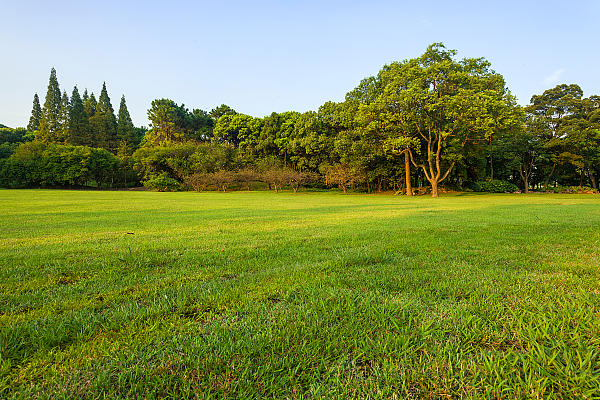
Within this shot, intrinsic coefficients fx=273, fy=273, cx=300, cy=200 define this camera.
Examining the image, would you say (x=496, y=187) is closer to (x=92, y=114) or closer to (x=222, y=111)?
(x=222, y=111)

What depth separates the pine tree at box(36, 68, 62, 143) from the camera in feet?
178

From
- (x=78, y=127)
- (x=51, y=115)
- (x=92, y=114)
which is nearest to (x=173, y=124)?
(x=78, y=127)

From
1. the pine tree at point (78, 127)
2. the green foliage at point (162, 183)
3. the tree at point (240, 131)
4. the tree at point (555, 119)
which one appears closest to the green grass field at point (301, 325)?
the green foliage at point (162, 183)

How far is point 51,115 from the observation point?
184 ft

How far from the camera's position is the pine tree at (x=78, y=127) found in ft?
178

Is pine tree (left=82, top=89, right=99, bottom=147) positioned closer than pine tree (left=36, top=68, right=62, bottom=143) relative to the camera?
No

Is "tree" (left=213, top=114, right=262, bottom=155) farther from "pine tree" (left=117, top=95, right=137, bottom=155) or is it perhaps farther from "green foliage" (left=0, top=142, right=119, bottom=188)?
"green foliage" (left=0, top=142, right=119, bottom=188)

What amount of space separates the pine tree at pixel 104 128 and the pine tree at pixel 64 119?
15.3ft

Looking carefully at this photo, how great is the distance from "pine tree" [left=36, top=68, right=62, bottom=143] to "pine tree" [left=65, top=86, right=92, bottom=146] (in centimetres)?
318

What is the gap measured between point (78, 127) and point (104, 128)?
4336 mm

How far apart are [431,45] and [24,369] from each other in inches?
1092

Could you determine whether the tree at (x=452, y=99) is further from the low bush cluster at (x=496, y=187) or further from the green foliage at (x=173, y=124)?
the green foliage at (x=173, y=124)

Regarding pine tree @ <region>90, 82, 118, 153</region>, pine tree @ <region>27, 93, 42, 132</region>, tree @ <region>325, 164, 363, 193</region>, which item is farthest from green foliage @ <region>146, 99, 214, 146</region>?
tree @ <region>325, 164, 363, 193</region>

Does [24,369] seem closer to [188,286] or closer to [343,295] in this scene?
[188,286]
